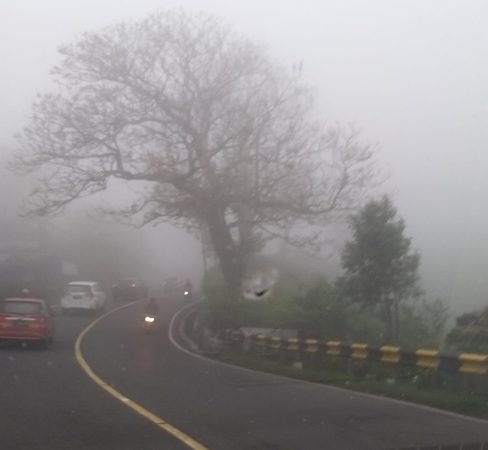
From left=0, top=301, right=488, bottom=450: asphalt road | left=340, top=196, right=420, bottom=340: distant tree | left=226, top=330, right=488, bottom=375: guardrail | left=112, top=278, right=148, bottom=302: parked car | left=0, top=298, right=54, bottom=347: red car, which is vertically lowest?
left=0, top=301, right=488, bottom=450: asphalt road

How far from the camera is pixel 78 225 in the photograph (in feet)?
260

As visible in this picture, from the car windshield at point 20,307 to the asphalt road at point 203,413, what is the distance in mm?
5425

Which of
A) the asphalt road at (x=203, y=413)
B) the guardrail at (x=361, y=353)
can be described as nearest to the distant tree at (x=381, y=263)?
the guardrail at (x=361, y=353)

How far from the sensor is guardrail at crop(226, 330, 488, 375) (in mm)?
16250

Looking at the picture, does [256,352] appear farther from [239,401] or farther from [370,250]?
[239,401]

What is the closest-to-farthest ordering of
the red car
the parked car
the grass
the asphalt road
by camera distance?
1. the asphalt road
2. the grass
3. the red car
4. the parked car

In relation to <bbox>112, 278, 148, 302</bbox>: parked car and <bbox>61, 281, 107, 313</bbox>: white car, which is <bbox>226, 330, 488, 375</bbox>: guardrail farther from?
<bbox>112, 278, 148, 302</bbox>: parked car

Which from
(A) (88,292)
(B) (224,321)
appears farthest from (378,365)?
(A) (88,292)

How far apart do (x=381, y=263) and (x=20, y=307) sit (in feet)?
36.9

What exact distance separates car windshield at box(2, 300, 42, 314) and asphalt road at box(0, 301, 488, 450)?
5.42m

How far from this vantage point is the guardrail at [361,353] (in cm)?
1625

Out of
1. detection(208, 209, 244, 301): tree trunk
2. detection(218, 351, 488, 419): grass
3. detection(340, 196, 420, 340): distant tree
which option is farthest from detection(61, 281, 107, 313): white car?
detection(218, 351, 488, 419): grass

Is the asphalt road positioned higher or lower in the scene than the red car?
lower

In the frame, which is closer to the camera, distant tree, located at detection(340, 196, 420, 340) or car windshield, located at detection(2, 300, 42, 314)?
car windshield, located at detection(2, 300, 42, 314)
